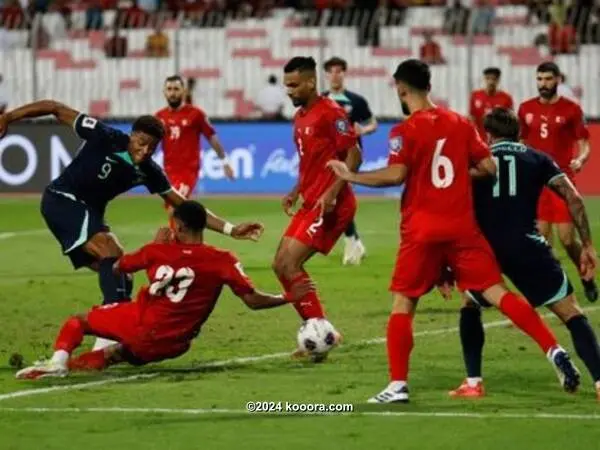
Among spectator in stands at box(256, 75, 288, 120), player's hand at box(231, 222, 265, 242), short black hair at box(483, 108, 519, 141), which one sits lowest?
spectator in stands at box(256, 75, 288, 120)

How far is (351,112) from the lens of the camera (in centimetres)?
2247

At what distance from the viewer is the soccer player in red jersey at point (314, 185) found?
46.5 ft

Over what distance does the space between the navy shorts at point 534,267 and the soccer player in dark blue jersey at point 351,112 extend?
10.0 m

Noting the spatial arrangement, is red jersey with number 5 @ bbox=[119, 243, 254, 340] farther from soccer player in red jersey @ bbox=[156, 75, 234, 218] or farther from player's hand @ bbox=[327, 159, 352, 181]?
soccer player in red jersey @ bbox=[156, 75, 234, 218]

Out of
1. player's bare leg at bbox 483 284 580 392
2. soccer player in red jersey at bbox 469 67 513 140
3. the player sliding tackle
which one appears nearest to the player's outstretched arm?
the player sliding tackle

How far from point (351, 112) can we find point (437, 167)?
1116cm

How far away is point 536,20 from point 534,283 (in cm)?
2408

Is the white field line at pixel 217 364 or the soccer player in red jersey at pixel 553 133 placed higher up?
the soccer player in red jersey at pixel 553 133

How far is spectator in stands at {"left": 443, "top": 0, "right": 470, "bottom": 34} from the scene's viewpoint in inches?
1393

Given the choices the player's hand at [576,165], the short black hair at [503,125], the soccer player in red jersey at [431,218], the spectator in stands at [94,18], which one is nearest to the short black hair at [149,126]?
the soccer player in red jersey at [431,218]

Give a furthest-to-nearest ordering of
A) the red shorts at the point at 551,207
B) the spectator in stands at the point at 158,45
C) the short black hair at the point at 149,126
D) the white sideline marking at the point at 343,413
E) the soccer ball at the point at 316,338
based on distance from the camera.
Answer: the spectator in stands at the point at 158,45 < the red shorts at the point at 551,207 < the soccer ball at the point at 316,338 < the short black hair at the point at 149,126 < the white sideline marking at the point at 343,413

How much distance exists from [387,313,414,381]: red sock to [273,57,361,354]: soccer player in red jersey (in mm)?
2748

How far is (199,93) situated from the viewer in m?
36.7

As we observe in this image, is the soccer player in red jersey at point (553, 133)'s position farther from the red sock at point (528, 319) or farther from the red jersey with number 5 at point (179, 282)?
the red sock at point (528, 319)
